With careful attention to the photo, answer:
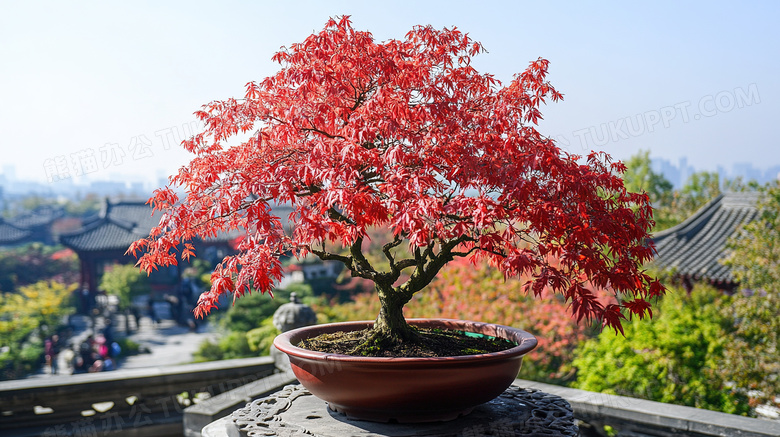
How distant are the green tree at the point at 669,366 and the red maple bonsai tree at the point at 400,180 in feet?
9.81

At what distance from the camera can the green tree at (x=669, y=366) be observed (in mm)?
4555

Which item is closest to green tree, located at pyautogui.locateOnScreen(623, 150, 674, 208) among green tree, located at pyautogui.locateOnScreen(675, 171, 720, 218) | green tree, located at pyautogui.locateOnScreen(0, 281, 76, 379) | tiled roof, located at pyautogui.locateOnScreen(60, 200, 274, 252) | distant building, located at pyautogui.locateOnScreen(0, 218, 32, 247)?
green tree, located at pyautogui.locateOnScreen(675, 171, 720, 218)

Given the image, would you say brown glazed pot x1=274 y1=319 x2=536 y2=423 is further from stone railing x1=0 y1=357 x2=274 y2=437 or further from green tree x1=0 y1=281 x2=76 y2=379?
green tree x1=0 y1=281 x2=76 y2=379

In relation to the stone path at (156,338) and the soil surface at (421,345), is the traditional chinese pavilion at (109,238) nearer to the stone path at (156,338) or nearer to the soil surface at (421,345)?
the stone path at (156,338)

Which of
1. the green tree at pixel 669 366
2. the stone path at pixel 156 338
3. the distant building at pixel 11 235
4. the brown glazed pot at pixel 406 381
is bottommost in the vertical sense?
the stone path at pixel 156 338

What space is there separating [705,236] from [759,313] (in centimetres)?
738

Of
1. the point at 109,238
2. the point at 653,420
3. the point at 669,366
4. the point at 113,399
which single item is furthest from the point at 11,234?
the point at 653,420

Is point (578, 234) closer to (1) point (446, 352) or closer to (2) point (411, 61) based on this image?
(1) point (446, 352)

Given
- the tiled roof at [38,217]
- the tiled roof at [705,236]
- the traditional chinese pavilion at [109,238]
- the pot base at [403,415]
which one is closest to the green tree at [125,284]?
the traditional chinese pavilion at [109,238]

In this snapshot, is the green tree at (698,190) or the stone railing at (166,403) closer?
the stone railing at (166,403)

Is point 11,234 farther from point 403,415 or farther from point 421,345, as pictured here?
point 403,415

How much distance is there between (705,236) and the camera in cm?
1145

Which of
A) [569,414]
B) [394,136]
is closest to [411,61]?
[394,136]

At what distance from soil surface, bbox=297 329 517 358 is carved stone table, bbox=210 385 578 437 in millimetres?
244
